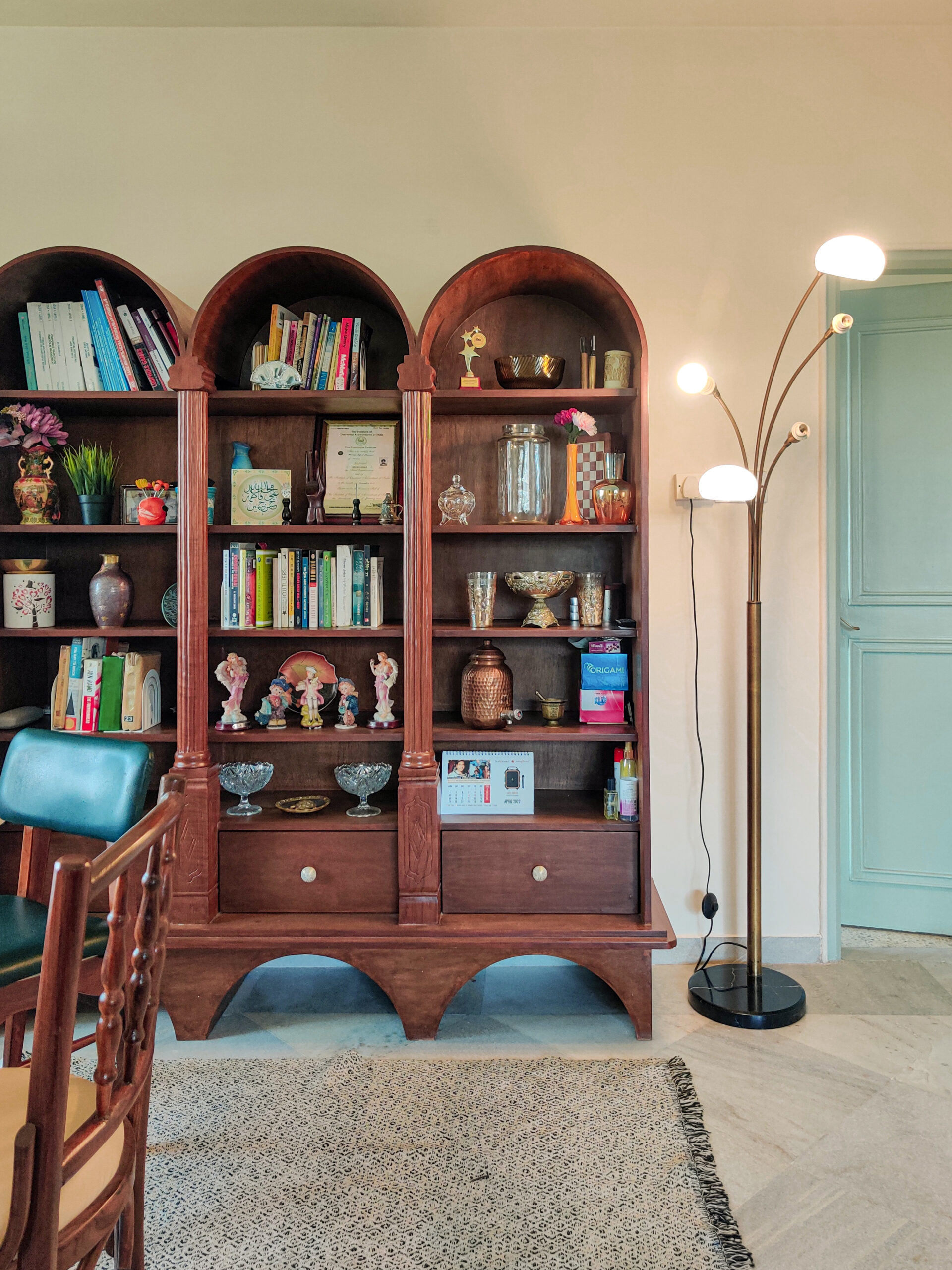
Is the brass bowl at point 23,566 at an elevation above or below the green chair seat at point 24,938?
above

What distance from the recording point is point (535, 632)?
8.02ft

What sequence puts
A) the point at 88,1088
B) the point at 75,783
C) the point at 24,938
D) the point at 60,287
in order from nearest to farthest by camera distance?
the point at 88,1088
the point at 24,938
the point at 75,783
the point at 60,287

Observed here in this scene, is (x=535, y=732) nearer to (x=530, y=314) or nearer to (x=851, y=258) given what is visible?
(x=530, y=314)

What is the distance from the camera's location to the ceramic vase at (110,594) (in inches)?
99.7

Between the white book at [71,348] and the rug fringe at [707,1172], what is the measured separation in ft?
8.19

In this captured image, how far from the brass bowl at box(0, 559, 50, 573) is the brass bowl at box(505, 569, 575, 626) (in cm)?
138

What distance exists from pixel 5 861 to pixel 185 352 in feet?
5.00

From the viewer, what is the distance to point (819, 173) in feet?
8.97

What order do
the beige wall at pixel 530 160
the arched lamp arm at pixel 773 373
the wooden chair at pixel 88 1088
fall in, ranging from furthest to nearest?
1. the beige wall at pixel 530 160
2. the arched lamp arm at pixel 773 373
3. the wooden chair at pixel 88 1088

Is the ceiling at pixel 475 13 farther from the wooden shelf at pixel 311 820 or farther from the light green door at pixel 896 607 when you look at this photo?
the wooden shelf at pixel 311 820

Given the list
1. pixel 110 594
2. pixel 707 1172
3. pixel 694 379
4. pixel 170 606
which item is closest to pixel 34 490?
pixel 110 594

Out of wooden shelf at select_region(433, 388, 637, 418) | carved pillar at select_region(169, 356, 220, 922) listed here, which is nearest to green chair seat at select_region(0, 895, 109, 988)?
carved pillar at select_region(169, 356, 220, 922)

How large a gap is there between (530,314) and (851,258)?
988 mm

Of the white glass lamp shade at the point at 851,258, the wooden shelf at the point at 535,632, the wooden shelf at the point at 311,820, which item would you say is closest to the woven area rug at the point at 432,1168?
the wooden shelf at the point at 311,820
